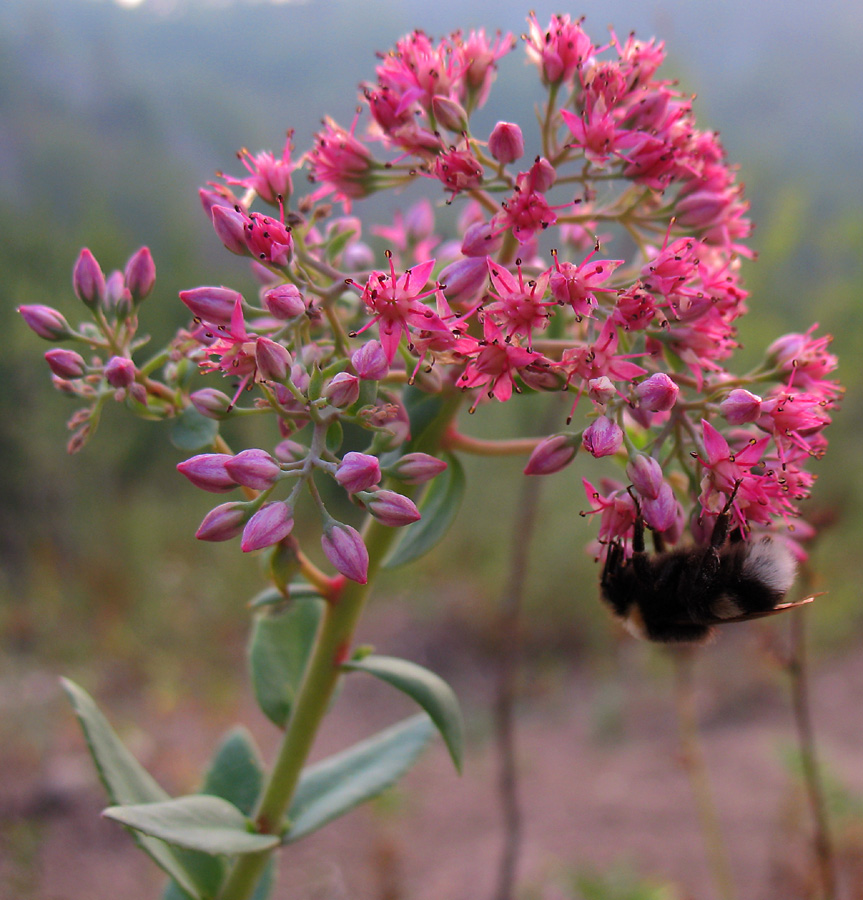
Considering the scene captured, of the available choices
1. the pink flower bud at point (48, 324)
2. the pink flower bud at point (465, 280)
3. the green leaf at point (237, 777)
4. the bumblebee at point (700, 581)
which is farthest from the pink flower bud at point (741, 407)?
the green leaf at point (237, 777)

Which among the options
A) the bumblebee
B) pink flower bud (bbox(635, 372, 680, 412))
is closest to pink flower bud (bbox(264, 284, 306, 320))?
pink flower bud (bbox(635, 372, 680, 412))

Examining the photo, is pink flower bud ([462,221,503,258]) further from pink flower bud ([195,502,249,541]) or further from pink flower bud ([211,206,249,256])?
pink flower bud ([195,502,249,541])

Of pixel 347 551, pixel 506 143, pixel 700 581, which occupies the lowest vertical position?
pixel 347 551

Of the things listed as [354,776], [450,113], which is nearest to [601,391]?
[450,113]

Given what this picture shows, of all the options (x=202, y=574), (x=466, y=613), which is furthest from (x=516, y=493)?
(x=202, y=574)

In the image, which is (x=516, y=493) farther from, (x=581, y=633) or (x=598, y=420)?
(x=598, y=420)

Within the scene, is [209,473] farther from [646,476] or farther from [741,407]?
[741,407]

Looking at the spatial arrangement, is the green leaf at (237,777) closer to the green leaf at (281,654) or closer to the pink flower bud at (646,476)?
the green leaf at (281,654)
